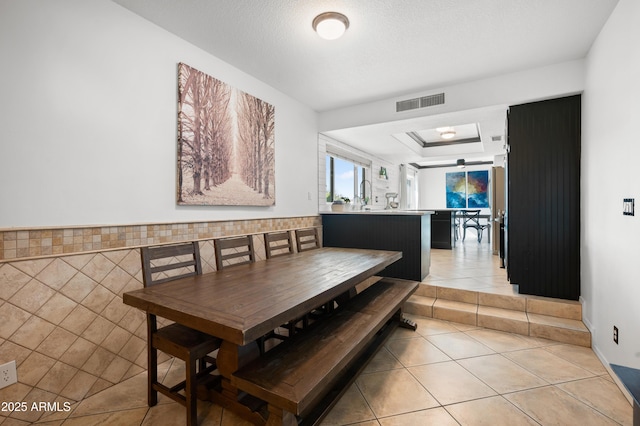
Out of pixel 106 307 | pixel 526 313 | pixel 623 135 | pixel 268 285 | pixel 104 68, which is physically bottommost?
pixel 526 313

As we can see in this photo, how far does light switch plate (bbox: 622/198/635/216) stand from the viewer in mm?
1761

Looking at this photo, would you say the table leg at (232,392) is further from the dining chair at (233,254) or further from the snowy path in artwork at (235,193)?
the snowy path in artwork at (235,193)

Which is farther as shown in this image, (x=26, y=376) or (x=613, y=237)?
(x=613, y=237)

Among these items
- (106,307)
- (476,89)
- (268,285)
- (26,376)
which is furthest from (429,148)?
(26,376)

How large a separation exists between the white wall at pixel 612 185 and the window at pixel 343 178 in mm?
3193

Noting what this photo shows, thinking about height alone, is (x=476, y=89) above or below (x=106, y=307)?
above

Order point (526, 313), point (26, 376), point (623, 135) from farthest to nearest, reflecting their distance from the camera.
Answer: point (526, 313), point (623, 135), point (26, 376)

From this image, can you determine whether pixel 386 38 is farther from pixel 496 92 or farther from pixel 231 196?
pixel 231 196

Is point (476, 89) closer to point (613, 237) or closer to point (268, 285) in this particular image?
point (613, 237)

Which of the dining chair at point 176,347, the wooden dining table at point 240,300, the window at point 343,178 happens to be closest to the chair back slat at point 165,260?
the dining chair at point 176,347

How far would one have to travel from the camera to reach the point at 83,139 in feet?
6.30

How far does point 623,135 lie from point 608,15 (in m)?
1.00

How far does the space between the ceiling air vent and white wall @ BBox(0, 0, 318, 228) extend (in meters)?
2.27

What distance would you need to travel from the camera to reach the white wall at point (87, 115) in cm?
166
